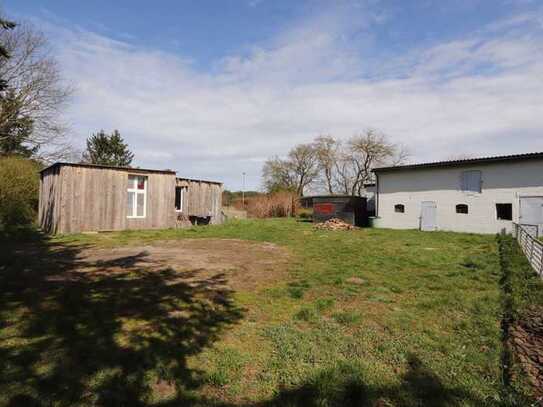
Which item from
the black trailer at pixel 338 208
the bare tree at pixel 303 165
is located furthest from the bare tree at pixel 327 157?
the black trailer at pixel 338 208

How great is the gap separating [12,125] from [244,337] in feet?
70.4

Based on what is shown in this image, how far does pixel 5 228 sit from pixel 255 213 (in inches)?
705

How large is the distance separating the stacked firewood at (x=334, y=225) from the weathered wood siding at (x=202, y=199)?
6198 millimetres

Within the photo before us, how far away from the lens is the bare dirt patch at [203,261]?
19.3 ft

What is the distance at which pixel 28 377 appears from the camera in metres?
2.45

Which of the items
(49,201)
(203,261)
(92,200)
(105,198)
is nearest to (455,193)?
(203,261)

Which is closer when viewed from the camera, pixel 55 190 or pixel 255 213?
pixel 55 190

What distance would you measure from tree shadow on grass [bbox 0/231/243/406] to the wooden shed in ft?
24.3

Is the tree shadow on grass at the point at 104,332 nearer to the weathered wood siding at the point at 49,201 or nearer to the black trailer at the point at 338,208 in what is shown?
the weathered wood siding at the point at 49,201

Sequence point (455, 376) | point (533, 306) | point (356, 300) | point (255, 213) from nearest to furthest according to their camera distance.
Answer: point (455, 376) → point (533, 306) → point (356, 300) → point (255, 213)

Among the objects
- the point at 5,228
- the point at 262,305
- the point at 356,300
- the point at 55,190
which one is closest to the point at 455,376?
the point at 356,300

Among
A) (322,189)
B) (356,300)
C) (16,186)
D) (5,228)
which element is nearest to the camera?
(356,300)

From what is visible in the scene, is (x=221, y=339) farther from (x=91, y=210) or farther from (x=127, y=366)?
(x=91, y=210)

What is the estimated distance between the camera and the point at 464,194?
1541cm
